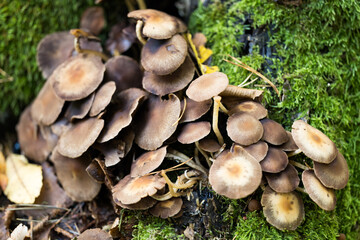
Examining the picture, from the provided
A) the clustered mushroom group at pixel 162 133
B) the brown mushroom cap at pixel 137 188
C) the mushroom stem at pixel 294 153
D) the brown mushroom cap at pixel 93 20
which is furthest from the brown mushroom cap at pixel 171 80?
the brown mushroom cap at pixel 93 20

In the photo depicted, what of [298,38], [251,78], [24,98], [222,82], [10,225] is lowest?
[10,225]

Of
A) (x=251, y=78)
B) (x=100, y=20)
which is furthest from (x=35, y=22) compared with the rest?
(x=251, y=78)

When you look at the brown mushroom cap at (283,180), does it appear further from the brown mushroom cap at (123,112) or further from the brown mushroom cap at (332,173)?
the brown mushroom cap at (123,112)

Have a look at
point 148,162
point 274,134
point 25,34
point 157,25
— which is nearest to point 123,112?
point 148,162

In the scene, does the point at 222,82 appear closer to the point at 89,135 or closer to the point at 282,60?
the point at 282,60

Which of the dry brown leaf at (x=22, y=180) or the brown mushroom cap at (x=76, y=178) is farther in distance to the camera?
the dry brown leaf at (x=22, y=180)
